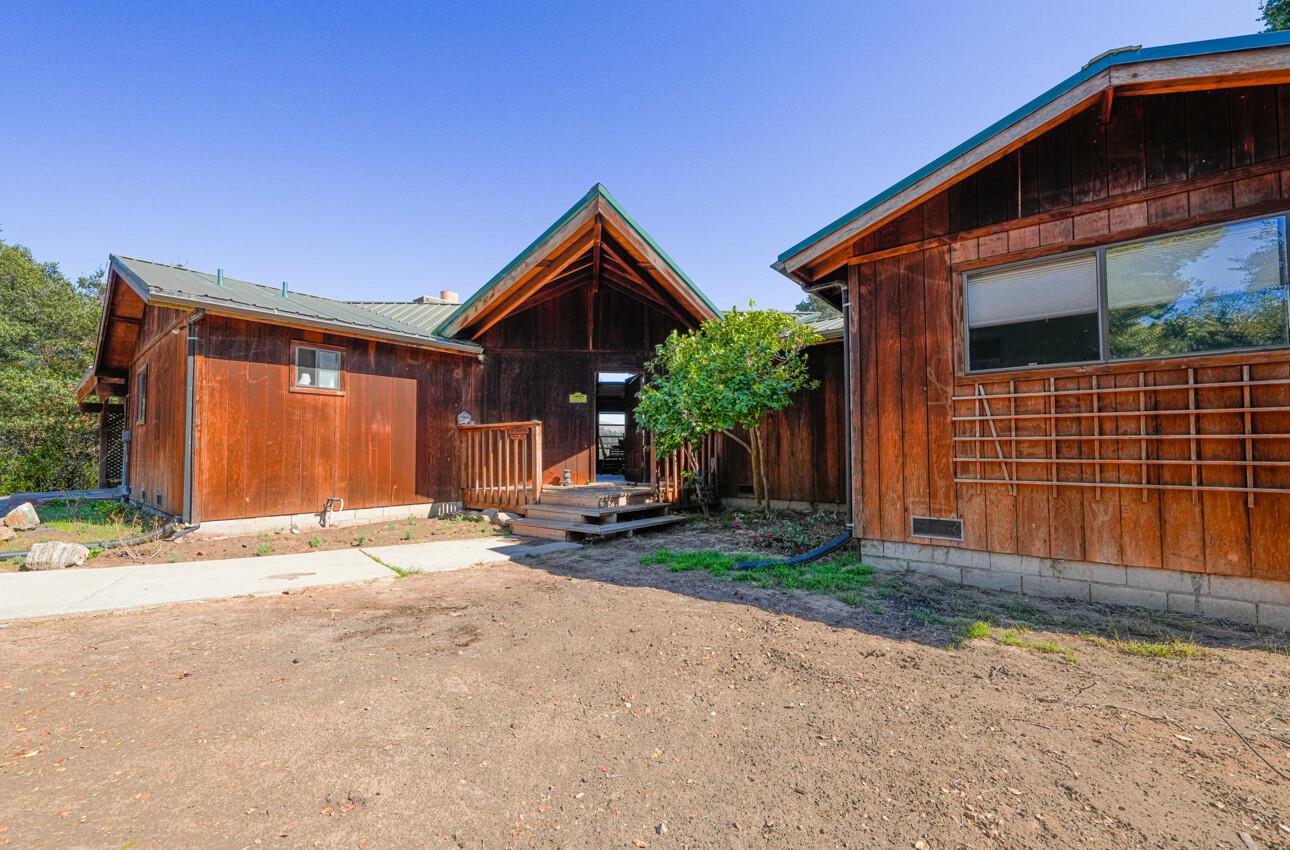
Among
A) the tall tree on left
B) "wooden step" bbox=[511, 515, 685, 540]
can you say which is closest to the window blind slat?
"wooden step" bbox=[511, 515, 685, 540]

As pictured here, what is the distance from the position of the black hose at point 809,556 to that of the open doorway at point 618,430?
15.2ft

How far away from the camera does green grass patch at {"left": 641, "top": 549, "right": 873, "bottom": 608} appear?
4398 mm

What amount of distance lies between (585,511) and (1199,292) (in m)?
6.21

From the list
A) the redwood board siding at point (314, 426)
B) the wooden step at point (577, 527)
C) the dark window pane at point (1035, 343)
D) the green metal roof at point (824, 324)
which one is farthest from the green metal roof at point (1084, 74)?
the redwood board siding at point (314, 426)

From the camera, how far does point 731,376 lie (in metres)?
7.01

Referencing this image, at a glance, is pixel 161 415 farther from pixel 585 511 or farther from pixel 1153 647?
pixel 1153 647

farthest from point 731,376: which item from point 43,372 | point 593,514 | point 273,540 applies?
point 43,372

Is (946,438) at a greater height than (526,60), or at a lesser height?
lesser

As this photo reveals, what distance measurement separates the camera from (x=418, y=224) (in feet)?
43.0

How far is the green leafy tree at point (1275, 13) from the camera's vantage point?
34.9 feet

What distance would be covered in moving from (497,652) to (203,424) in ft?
18.9

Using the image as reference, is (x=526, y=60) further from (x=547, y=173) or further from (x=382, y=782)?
(x=382, y=782)

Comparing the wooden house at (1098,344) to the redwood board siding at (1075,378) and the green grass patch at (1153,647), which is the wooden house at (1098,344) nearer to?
the redwood board siding at (1075,378)

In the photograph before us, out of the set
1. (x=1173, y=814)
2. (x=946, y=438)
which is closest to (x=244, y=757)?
(x=1173, y=814)
